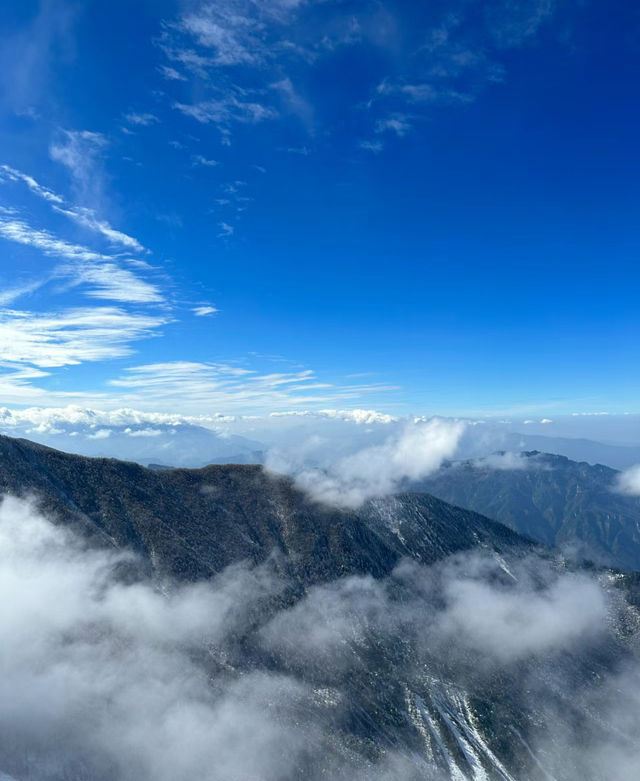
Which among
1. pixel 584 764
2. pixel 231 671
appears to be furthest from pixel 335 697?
pixel 584 764

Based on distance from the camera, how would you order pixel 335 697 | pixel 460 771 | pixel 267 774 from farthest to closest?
pixel 335 697, pixel 460 771, pixel 267 774

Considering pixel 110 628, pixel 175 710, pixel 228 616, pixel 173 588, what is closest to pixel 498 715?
pixel 228 616

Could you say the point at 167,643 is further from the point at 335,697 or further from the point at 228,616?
the point at 335,697

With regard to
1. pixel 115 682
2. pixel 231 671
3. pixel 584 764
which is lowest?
pixel 584 764

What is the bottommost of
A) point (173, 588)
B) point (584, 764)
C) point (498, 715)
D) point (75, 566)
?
point (584, 764)

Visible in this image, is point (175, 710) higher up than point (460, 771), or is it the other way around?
point (175, 710)

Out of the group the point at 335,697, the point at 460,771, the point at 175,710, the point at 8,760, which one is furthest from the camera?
the point at 335,697

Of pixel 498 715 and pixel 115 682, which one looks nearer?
pixel 115 682

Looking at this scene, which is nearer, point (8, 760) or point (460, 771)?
point (8, 760)

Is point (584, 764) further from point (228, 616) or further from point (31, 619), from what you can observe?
point (31, 619)
